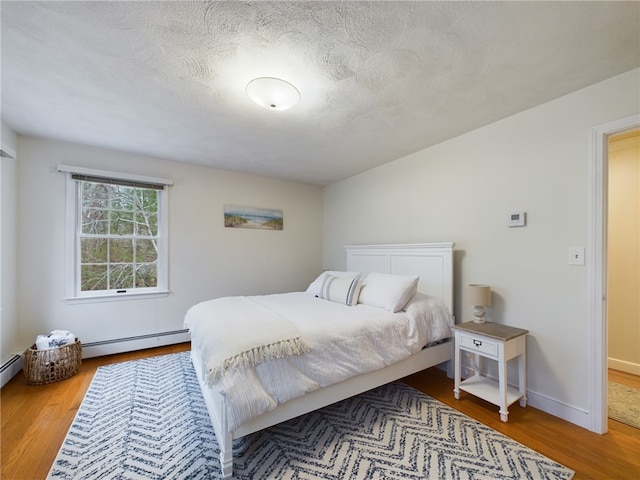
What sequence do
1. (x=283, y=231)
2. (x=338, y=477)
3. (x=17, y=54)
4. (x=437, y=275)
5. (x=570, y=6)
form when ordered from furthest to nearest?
1. (x=283, y=231)
2. (x=437, y=275)
3. (x=17, y=54)
4. (x=338, y=477)
5. (x=570, y=6)

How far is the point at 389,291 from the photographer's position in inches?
101

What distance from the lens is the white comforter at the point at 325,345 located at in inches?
59.2

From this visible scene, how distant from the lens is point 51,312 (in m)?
2.93

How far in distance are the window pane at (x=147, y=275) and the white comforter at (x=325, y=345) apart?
136cm

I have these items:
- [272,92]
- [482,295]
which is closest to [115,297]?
[272,92]

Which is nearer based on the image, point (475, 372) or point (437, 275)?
point (475, 372)

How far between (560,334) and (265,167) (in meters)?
3.58

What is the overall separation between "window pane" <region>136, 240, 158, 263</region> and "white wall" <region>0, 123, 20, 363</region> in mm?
1052

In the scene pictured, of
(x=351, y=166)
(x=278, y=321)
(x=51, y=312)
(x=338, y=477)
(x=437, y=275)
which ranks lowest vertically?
(x=338, y=477)

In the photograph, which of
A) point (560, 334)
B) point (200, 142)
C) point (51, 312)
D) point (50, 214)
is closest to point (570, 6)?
point (560, 334)

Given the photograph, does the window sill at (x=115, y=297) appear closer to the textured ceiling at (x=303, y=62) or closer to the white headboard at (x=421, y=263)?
the textured ceiling at (x=303, y=62)

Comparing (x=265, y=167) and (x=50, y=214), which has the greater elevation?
(x=265, y=167)

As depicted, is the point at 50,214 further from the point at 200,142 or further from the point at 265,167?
the point at 265,167

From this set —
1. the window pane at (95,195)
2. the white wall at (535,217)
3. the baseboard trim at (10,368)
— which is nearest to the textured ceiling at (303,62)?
the white wall at (535,217)
